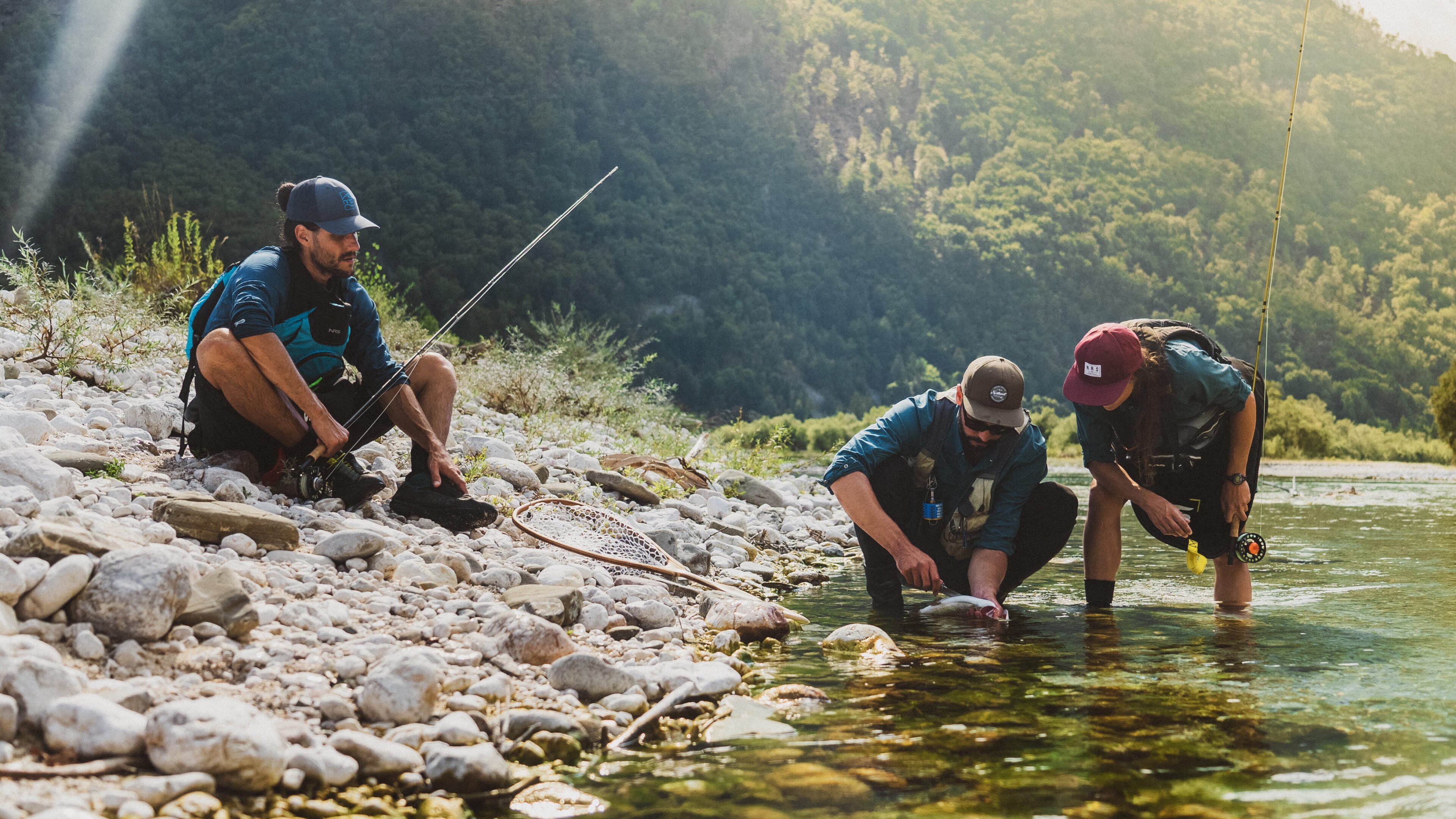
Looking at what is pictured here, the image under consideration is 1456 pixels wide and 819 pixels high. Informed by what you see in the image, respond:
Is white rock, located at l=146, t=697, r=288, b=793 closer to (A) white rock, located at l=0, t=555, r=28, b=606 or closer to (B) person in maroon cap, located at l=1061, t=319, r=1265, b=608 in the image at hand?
(A) white rock, located at l=0, t=555, r=28, b=606

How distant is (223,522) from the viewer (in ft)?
10.8

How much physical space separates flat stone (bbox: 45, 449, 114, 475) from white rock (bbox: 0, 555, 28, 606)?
1.47 metres

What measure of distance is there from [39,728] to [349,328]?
101 inches

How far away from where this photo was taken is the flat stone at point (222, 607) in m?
2.59

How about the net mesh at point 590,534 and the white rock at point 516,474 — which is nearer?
the net mesh at point 590,534

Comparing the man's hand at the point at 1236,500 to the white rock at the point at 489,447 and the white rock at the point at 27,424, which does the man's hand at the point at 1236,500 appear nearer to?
the white rock at the point at 489,447

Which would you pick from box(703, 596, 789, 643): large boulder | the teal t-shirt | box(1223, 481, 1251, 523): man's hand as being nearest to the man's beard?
box(703, 596, 789, 643): large boulder

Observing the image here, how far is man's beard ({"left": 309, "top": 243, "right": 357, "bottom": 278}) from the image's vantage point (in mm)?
4094

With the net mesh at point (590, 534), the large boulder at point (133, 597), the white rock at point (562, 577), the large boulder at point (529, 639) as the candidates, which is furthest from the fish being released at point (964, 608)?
the large boulder at point (133, 597)

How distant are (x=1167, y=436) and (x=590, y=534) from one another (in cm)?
244

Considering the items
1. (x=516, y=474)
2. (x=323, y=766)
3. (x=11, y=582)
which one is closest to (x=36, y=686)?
(x=11, y=582)

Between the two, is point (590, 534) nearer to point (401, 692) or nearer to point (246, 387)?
point (246, 387)

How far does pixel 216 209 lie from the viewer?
89.2ft

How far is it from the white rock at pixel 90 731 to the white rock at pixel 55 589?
49 cm
